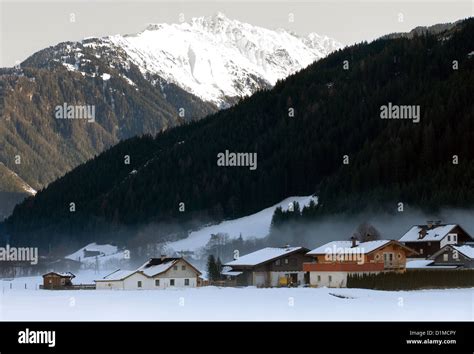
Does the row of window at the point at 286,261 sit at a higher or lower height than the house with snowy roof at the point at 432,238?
lower

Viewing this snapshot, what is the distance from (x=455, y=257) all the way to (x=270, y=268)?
24.9 meters

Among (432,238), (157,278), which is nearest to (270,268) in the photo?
(157,278)

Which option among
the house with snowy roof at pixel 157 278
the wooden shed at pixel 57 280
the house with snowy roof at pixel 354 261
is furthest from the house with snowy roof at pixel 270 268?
the wooden shed at pixel 57 280

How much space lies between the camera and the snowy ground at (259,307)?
74.0m

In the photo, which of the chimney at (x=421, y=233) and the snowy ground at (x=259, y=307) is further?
the chimney at (x=421, y=233)

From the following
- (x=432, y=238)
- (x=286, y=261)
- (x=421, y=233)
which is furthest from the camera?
(x=421, y=233)

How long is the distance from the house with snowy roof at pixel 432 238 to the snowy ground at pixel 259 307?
152ft

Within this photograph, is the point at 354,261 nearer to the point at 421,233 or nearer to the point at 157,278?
the point at 157,278

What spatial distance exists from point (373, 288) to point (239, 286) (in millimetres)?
29377

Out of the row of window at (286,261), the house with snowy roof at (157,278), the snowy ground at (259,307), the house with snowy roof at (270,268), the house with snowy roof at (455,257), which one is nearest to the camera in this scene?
the snowy ground at (259,307)

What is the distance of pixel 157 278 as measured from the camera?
142 meters

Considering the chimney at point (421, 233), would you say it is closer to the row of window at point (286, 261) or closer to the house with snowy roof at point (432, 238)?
the house with snowy roof at point (432, 238)

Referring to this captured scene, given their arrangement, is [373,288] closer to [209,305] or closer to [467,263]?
[467,263]
